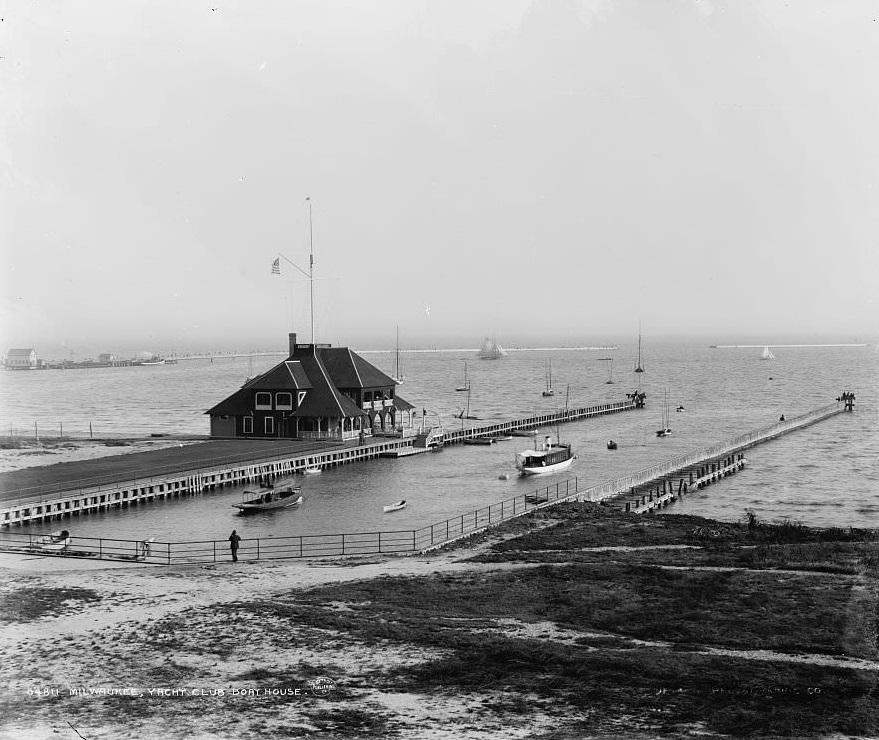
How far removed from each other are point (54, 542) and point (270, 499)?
14956 millimetres

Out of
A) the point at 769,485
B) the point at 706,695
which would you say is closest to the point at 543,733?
the point at 706,695

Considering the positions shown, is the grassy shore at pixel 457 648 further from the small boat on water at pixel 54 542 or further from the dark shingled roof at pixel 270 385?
the dark shingled roof at pixel 270 385

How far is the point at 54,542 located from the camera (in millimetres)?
38812

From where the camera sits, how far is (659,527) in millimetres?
43875

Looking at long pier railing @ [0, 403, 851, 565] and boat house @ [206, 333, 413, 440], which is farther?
boat house @ [206, 333, 413, 440]

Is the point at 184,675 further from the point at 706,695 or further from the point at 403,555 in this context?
the point at 403,555

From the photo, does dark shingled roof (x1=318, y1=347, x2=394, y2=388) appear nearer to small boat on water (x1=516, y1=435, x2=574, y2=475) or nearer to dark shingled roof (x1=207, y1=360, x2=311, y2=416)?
dark shingled roof (x1=207, y1=360, x2=311, y2=416)

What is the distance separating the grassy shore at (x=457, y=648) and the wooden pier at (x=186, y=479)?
1919cm

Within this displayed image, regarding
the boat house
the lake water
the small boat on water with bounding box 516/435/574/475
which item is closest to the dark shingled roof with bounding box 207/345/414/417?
the boat house

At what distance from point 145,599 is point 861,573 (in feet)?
71.9

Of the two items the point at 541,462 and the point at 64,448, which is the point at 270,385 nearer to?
the point at 64,448

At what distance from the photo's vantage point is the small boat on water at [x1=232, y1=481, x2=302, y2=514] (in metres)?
51.3

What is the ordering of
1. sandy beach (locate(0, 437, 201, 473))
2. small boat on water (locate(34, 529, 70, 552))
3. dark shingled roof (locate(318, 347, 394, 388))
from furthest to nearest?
1. dark shingled roof (locate(318, 347, 394, 388))
2. sandy beach (locate(0, 437, 201, 473))
3. small boat on water (locate(34, 529, 70, 552))

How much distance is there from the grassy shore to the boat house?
45.3m
